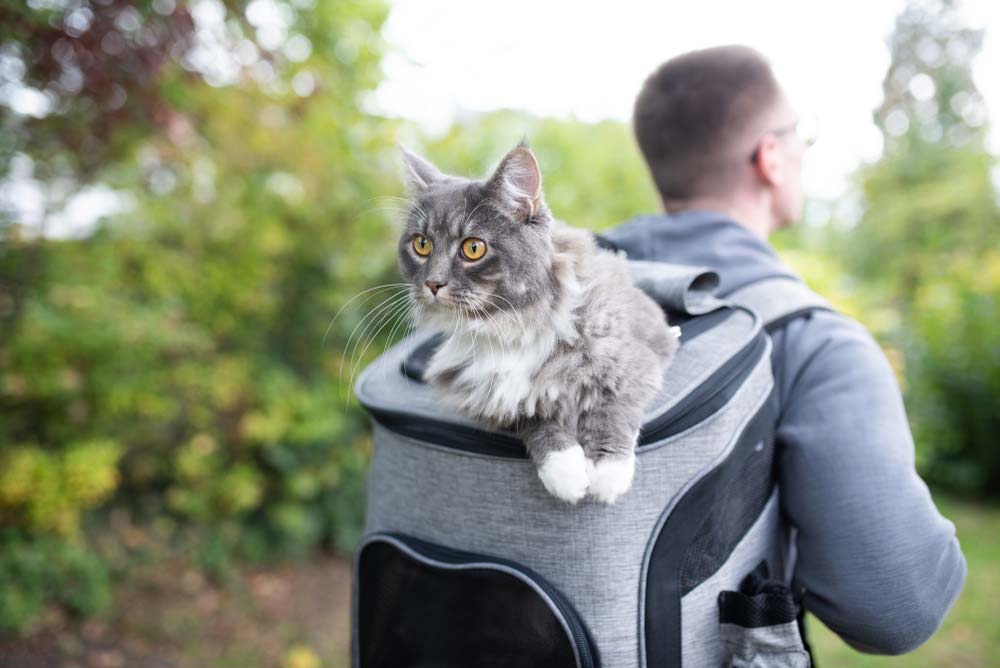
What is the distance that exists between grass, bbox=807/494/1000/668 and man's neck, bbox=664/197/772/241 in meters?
2.93

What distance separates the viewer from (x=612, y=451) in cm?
125

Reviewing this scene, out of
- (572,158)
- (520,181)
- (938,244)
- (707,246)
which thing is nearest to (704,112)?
(707,246)

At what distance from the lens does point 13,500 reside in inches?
137

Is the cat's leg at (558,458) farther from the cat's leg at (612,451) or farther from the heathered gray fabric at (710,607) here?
the heathered gray fabric at (710,607)

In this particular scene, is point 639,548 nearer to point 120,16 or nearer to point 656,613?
point 656,613

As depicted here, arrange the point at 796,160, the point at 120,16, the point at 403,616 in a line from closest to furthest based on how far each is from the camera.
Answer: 1. the point at 403,616
2. the point at 796,160
3. the point at 120,16

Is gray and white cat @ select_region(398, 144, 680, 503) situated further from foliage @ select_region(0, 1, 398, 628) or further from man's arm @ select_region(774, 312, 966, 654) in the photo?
foliage @ select_region(0, 1, 398, 628)

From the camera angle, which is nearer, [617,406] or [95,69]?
[617,406]

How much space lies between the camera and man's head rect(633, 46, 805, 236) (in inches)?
72.5

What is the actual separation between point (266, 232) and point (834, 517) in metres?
Answer: 3.70

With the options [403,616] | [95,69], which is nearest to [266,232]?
[95,69]

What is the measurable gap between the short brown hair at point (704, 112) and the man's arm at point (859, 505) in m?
0.59

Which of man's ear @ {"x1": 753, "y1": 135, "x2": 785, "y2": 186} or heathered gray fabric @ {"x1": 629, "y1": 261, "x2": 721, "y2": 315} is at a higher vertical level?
man's ear @ {"x1": 753, "y1": 135, "x2": 785, "y2": 186}

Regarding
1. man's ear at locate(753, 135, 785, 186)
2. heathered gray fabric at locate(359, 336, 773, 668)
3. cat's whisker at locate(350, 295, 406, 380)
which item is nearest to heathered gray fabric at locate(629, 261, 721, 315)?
heathered gray fabric at locate(359, 336, 773, 668)
